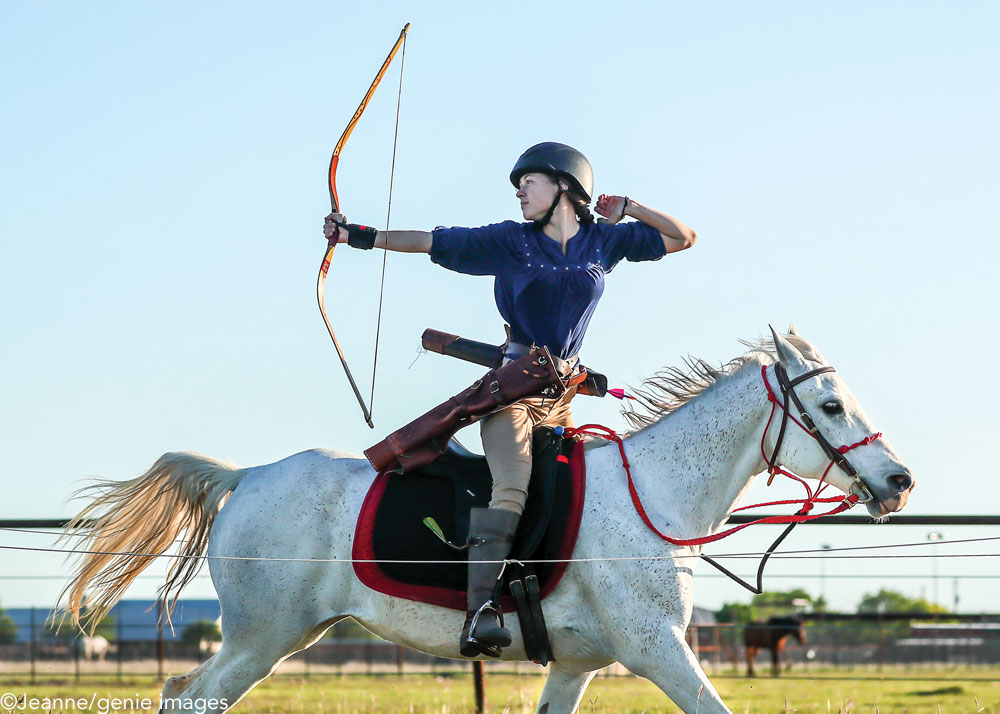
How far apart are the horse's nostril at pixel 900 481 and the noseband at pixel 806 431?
92 millimetres

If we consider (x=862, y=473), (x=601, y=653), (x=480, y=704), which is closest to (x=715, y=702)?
(x=601, y=653)

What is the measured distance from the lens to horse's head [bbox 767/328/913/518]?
4.18 meters

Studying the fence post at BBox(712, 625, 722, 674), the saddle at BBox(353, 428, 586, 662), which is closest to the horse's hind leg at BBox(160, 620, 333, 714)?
the saddle at BBox(353, 428, 586, 662)

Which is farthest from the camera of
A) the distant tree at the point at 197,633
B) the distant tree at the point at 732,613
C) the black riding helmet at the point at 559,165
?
the distant tree at the point at 197,633

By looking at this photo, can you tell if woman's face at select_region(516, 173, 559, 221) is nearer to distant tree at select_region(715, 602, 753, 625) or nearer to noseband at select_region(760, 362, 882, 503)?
noseband at select_region(760, 362, 882, 503)

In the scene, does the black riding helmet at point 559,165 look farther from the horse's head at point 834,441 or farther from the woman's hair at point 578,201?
the horse's head at point 834,441

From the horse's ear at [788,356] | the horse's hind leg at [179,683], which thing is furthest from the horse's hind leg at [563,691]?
the horse's ear at [788,356]

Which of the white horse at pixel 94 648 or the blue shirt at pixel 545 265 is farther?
the white horse at pixel 94 648

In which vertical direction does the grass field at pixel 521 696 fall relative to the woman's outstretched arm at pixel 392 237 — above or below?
below

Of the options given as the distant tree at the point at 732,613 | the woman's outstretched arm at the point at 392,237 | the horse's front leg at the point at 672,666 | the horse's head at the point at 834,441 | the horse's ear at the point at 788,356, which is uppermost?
the woman's outstretched arm at the point at 392,237

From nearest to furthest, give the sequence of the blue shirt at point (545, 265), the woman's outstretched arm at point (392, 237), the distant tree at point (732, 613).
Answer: the blue shirt at point (545, 265), the woman's outstretched arm at point (392, 237), the distant tree at point (732, 613)

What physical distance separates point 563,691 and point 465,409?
4.34 feet

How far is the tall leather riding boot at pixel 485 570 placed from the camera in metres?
4.22

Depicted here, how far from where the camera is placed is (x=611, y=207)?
15.0ft
